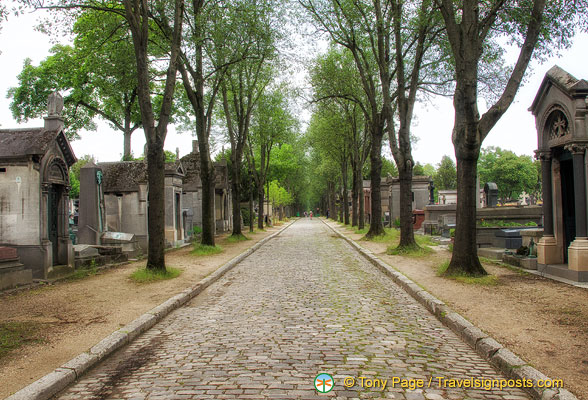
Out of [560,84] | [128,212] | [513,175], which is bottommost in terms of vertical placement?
[128,212]

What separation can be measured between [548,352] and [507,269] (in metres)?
6.54

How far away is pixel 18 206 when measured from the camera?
33.1 ft

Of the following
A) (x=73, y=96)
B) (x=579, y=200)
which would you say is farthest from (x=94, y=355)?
(x=73, y=96)

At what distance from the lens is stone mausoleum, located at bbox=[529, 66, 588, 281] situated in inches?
336

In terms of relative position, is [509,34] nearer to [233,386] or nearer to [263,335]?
[263,335]

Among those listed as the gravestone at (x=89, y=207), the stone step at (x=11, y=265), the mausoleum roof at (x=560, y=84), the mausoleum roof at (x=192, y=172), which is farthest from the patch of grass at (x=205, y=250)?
the mausoleum roof at (x=192, y=172)

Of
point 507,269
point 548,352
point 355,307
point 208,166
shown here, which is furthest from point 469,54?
point 208,166

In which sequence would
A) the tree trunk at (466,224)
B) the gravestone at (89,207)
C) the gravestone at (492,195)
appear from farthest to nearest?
the gravestone at (492,195), the gravestone at (89,207), the tree trunk at (466,224)

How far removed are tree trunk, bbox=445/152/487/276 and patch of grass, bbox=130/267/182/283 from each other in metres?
6.58

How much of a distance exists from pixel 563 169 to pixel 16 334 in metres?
11.0

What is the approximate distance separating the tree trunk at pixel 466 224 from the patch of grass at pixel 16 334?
7.95m

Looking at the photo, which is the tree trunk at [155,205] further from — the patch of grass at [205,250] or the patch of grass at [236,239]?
the patch of grass at [236,239]

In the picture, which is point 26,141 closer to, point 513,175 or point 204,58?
point 204,58

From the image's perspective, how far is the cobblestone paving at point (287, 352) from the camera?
12.7 feet
